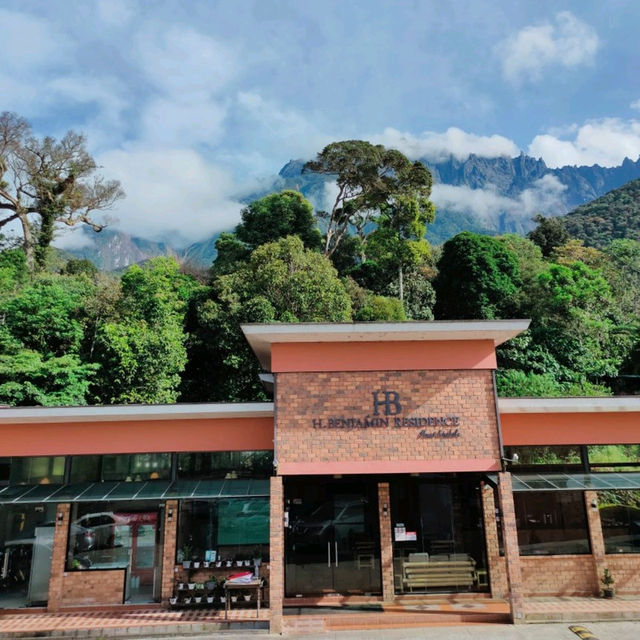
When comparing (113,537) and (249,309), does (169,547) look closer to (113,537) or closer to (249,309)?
(113,537)

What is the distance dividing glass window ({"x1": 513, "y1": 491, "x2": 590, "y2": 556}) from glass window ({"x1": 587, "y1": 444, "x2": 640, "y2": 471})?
0.84m

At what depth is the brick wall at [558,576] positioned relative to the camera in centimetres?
1084

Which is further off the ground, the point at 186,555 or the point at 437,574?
the point at 186,555

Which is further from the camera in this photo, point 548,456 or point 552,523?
point 548,456

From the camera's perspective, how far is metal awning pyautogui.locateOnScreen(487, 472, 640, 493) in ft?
34.2

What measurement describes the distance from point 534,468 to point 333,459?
5009 mm

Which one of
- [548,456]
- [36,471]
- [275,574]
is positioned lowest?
[275,574]

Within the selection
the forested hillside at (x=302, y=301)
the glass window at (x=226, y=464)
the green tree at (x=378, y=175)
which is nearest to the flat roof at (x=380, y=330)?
the glass window at (x=226, y=464)

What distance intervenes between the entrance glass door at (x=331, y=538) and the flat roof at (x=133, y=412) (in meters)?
2.16

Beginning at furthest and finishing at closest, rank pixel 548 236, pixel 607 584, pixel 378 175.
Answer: pixel 548 236
pixel 378 175
pixel 607 584

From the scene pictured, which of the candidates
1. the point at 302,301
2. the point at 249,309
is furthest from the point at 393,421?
the point at 249,309

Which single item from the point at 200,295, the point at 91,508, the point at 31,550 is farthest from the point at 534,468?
the point at 200,295

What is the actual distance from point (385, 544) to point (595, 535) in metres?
4.72

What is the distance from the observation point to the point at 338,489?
11.4 m
